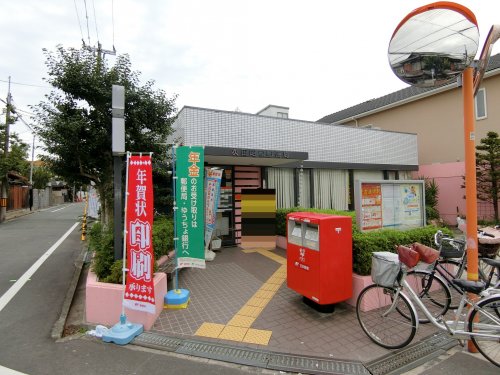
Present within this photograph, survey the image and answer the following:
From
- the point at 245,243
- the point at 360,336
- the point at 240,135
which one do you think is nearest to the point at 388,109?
the point at 240,135

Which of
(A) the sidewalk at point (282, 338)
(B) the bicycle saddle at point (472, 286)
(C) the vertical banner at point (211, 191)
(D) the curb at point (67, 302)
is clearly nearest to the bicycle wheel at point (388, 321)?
(A) the sidewalk at point (282, 338)

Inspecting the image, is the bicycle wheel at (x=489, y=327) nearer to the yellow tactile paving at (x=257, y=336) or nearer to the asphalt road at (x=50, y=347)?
the yellow tactile paving at (x=257, y=336)

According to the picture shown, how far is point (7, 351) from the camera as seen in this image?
12.5 ft

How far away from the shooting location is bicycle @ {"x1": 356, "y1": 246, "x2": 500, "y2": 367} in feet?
11.0

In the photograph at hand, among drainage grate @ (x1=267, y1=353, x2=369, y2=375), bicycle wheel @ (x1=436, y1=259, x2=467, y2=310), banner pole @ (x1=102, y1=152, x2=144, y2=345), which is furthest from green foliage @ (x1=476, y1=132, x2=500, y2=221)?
banner pole @ (x1=102, y1=152, x2=144, y2=345)

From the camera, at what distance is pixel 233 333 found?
4121 millimetres

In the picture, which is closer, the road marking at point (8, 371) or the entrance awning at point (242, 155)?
the road marking at point (8, 371)

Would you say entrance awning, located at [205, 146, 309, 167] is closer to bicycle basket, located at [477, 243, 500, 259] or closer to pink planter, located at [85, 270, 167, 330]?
A: pink planter, located at [85, 270, 167, 330]

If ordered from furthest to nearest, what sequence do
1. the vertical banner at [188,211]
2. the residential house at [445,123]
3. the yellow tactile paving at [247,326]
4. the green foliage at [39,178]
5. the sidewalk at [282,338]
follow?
the green foliage at [39,178] < the residential house at [445,123] < the vertical banner at [188,211] < the yellow tactile paving at [247,326] < the sidewalk at [282,338]

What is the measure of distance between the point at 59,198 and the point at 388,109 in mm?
46828

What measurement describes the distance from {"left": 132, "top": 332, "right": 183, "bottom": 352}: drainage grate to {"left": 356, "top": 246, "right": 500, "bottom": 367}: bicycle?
2.49 metres

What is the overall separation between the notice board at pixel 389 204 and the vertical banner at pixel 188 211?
2.82 m

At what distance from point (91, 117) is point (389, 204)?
20.8 feet

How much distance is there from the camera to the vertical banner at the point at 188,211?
4.96m
